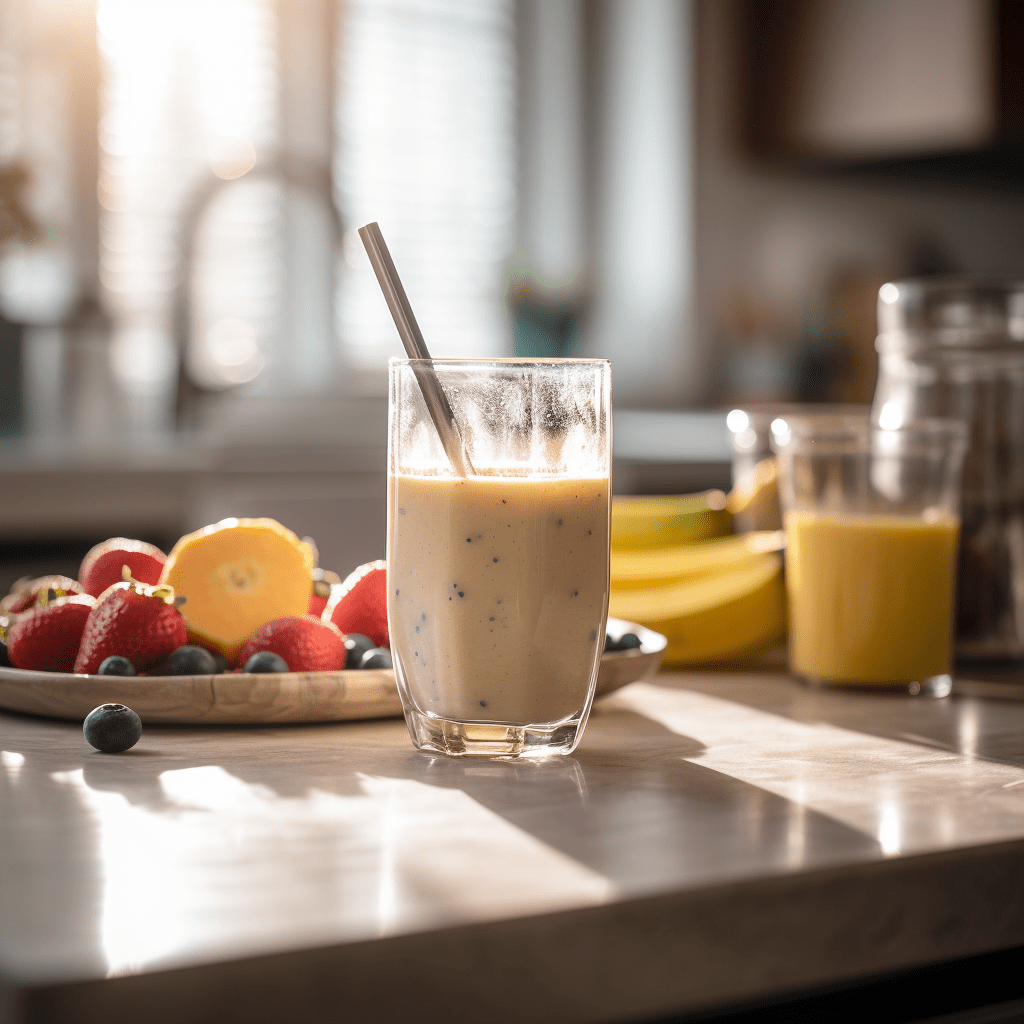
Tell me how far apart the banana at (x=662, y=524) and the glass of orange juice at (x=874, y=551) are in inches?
12.5

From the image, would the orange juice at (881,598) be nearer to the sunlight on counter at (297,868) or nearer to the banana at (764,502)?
the banana at (764,502)

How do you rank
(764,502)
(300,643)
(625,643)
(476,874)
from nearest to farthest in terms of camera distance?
1. (476,874)
2. (300,643)
3. (625,643)
4. (764,502)

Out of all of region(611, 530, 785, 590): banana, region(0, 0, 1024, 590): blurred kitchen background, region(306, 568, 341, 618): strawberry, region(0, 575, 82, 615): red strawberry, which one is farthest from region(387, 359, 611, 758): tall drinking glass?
region(0, 0, 1024, 590): blurred kitchen background

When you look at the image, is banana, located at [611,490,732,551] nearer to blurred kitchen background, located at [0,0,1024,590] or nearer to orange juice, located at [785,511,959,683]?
orange juice, located at [785,511,959,683]

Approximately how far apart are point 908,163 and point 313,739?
340 centimetres

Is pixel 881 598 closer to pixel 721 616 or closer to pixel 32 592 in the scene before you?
pixel 721 616

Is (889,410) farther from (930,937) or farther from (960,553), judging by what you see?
(930,937)

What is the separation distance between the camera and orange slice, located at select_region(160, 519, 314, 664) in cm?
97

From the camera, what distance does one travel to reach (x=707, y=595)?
4.16ft

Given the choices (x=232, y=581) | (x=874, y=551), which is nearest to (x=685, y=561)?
(x=874, y=551)

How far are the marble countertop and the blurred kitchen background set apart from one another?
2.20m

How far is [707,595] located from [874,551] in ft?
0.61

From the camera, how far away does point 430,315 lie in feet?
13.8

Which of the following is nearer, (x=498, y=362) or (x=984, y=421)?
(x=498, y=362)
